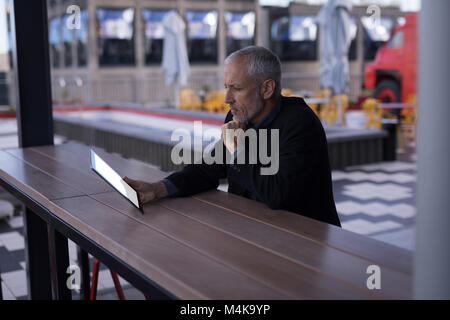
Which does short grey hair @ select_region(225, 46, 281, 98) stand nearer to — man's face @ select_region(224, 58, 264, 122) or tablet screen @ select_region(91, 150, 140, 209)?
man's face @ select_region(224, 58, 264, 122)

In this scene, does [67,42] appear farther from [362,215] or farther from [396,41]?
[362,215]

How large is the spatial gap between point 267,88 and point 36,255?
1.57m

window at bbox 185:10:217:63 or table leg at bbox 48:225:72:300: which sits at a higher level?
window at bbox 185:10:217:63

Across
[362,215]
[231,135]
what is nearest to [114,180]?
[231,135]

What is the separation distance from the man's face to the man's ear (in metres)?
0.02

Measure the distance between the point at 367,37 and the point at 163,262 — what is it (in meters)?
22.4

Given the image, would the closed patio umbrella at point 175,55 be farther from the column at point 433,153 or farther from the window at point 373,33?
the window at point 373,33

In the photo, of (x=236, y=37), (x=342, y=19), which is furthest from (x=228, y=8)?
(x=342, y=19)

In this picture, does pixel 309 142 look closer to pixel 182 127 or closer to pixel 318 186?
pixel 318 186

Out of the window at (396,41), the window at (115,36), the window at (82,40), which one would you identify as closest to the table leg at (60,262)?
the window at (396,41)

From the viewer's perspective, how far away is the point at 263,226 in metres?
1.56

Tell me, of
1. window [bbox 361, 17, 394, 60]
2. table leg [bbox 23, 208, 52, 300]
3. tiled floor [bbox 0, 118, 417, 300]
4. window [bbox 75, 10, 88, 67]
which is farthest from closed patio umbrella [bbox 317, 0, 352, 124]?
window [bbox 361, 17, 394, 60]

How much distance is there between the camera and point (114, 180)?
5.85 feet

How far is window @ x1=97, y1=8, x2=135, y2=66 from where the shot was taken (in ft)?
63.5
